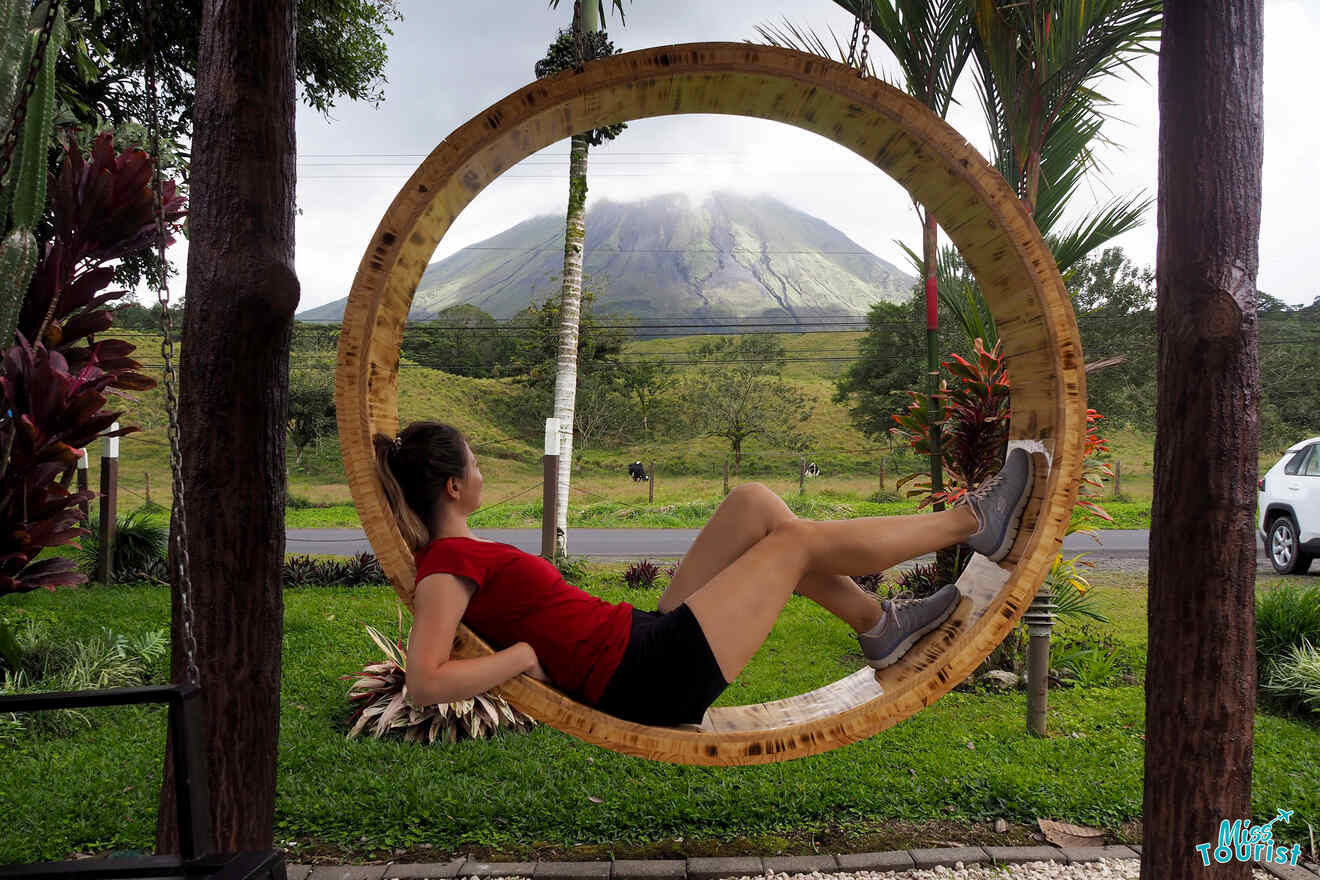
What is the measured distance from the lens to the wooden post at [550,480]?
6293mm

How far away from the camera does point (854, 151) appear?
2002 millimetres

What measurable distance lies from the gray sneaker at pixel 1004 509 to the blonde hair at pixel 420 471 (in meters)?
1.30

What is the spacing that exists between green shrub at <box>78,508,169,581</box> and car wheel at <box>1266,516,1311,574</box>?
10132 millimetres

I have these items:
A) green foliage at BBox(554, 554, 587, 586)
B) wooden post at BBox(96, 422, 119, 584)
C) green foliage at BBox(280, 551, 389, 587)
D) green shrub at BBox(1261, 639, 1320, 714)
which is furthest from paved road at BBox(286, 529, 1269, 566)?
green shrub at BBox(1261, 639, 1320, 714)

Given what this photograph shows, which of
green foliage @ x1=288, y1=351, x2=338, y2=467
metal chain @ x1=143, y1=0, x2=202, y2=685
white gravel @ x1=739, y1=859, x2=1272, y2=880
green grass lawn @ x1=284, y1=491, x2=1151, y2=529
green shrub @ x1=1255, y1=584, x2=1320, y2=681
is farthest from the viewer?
green foliage @ x1=288, y1=351, x2=338, y2=467

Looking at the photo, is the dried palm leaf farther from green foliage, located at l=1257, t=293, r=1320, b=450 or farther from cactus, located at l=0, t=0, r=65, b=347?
green foliage, located at l=1257, t=293, r=1320, b=450

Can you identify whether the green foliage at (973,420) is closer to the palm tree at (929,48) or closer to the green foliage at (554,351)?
the palm tree at (929,48)

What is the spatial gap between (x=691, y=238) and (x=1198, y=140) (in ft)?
489

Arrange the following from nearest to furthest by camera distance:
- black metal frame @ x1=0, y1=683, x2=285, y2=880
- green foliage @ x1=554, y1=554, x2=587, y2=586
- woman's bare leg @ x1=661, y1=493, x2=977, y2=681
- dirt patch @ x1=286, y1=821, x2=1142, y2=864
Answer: black metal frame @ x1=0, y1=683, x2=285, y2=880 < woman's bare leg @ x1=661, y1=493, x2=977, y2=681 < dirt patch @ x1=286, y1=821, x2=1142, y2=864 < green foliage @ x1=554, y1=554, x2=587, y2=586

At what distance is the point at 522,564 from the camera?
2.03 metres

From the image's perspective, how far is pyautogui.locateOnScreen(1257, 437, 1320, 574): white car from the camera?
719cm

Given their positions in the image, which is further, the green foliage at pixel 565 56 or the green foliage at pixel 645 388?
the green foliage at pixel 645 388

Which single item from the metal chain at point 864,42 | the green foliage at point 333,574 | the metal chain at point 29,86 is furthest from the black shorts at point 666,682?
the green foliage at point 333,574

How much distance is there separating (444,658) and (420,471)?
48cm
